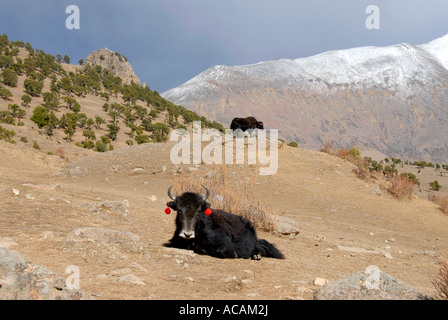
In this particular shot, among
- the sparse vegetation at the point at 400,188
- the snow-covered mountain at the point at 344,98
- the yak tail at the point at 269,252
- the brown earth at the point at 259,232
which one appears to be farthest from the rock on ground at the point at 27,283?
the snow-covered mountain at the point at 344,98

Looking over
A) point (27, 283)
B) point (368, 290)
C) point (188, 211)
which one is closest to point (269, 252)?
point (188, 211)

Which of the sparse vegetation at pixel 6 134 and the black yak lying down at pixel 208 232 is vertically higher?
the sparse vegetation at pixel 6 134

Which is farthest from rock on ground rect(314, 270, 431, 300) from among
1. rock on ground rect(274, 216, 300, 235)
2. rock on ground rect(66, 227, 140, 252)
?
rock on ground rect(274, 216, 300, 235)

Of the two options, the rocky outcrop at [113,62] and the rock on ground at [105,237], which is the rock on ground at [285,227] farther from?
the rocky outcrop at [113,62]

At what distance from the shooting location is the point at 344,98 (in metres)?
149

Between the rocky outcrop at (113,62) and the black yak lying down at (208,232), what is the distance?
90546 millimetres

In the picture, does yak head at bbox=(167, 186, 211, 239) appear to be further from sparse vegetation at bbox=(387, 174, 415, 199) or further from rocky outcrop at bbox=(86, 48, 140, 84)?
rocky outcrop at bbox=(86, 48, 140, 84)

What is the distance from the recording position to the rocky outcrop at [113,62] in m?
91.1

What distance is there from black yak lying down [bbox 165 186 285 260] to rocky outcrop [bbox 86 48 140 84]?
9055cm

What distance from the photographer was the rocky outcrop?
91062 millimetres

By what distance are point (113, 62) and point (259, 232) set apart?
93516mm

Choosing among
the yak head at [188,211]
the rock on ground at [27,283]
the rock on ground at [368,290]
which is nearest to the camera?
the rock on ground at [27,283]

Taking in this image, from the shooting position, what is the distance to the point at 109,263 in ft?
13.5

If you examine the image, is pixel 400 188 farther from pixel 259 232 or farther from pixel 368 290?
pixel 368 290
